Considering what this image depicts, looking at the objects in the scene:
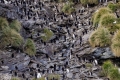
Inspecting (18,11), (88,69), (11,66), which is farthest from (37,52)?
(18,11)

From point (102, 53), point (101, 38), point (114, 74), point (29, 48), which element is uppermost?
point (101, 38)

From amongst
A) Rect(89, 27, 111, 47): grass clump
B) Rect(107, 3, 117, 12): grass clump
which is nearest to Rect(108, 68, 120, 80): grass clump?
Rect(89, 27, 111, 47): grass clump

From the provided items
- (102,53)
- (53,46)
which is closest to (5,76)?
(102,53)

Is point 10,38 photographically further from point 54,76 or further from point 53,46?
point 54,76

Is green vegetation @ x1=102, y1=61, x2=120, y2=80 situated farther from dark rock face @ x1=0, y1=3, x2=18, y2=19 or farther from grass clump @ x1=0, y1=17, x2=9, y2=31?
dark rock face @ x1=0, y1=3, x2=18, y2=19

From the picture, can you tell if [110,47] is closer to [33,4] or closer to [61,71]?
[61,71]

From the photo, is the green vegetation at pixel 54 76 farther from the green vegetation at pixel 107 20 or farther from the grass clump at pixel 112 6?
the grass clump at pixel 112 6
